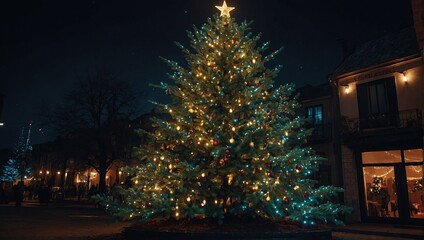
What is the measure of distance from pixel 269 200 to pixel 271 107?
2.79 m

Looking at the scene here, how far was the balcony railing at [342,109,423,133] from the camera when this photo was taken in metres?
15.0

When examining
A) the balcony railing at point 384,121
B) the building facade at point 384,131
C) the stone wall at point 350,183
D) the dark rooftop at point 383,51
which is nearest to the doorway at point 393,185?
the building facade at point 384,131

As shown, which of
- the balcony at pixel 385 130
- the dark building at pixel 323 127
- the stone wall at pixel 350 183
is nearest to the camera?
the balcony at pixel 385 130

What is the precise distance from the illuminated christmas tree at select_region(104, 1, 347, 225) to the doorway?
25.8 feet

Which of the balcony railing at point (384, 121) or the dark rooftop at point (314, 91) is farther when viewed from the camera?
the dark rooftop at point (314, 91)

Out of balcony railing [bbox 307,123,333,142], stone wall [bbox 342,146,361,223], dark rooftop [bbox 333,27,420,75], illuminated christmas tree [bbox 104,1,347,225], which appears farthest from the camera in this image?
balcony railing [bbox 307,123,333,142]

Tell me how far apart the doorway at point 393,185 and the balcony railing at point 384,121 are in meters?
1.27

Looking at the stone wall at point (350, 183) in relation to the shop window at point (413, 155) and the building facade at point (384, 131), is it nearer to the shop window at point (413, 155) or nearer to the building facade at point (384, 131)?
the building facade at point (384, 131)

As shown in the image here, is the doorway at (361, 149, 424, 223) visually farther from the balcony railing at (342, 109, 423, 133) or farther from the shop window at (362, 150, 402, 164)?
the balcony railing at (342, 109, 423, 133)

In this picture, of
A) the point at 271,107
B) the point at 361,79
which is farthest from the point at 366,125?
the point at 271,107

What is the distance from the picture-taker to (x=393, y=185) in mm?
15688

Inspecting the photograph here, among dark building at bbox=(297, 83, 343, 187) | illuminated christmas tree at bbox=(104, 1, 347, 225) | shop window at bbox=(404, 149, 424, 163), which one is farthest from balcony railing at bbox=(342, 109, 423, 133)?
illuminated christmas tree at bbox=(104, 1, 347, 225)

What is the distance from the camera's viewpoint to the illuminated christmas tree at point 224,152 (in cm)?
862

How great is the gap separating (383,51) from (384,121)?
3.95 m
